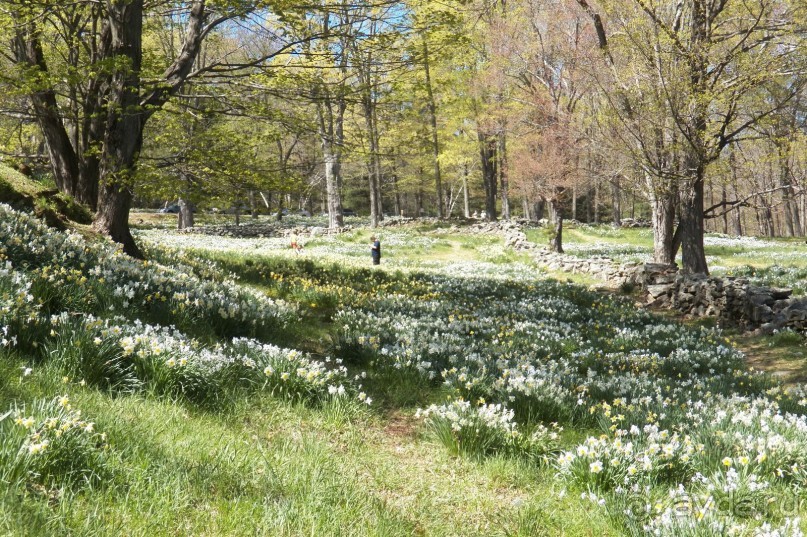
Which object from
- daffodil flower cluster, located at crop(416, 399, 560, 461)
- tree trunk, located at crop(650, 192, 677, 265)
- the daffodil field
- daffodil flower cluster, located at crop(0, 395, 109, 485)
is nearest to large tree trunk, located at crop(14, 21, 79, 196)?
the daffodil field

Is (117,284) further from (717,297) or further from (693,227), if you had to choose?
(693,227)

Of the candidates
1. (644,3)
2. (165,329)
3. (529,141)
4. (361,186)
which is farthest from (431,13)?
(361,186)

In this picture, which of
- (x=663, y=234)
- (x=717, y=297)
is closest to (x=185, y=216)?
(x=663, y=234)

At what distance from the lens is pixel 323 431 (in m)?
3.71

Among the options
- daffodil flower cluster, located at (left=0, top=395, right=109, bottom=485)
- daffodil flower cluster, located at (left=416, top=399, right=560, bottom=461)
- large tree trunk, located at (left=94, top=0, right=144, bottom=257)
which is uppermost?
large tree trunk, located at (left=94, top=0, right=144, bottom=257)

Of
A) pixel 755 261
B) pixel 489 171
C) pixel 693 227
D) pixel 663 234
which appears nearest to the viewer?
pixel 693 227

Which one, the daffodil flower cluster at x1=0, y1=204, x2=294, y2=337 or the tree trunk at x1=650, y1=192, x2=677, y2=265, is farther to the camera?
the tree trunk at x1=650, y1=192, x2=677, y2=265

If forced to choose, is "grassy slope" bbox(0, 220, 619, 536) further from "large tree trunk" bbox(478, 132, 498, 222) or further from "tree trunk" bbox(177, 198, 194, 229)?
"large tree trunk" bbox(478, 132, 498, 222)

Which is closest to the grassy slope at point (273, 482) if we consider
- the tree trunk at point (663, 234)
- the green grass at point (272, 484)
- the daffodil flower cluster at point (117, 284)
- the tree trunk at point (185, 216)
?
the green grass at point (272, 484)

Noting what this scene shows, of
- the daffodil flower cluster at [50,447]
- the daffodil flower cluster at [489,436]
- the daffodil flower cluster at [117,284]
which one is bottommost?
the daffodil flower cluster at [489,436]

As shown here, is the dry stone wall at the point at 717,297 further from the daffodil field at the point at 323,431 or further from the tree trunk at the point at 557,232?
the tree trunk at the point at 557,232

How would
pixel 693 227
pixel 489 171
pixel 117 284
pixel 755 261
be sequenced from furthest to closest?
1. pixel 489 171
2. pixel 755 261
3. pixel 693 227
4. pixel 117 284

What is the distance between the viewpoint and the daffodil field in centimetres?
241

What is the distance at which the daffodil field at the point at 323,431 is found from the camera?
7.91 feet
